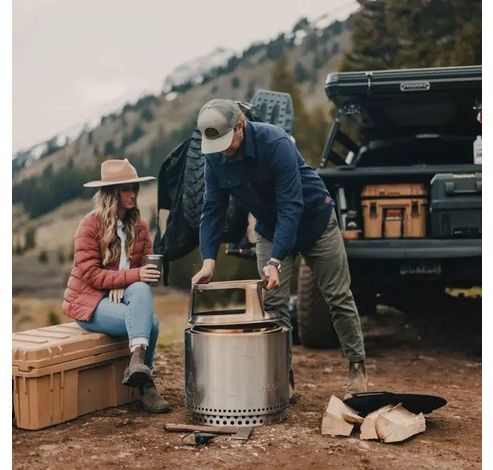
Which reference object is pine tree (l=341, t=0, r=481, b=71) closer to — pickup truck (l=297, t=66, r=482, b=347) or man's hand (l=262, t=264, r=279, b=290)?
pickup truck (l=297, t=66, r=482, b=347)

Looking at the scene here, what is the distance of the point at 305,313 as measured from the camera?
5.83 metres

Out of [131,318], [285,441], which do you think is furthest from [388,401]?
[131,318]

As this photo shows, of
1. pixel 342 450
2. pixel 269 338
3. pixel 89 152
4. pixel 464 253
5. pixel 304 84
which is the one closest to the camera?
pixel 342 450

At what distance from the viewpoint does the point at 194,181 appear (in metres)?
5.15

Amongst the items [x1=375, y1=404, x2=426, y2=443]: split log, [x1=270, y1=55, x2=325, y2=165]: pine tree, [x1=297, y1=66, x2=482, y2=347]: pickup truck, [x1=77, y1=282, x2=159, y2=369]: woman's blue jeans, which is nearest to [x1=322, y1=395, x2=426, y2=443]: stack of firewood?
[x1=375, y1=404, x2=426, y2=443]: split log

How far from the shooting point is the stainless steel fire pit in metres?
3.57

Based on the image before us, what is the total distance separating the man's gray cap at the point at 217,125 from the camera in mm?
3584

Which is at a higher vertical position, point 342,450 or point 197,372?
point 197,372

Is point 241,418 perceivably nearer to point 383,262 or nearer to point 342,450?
point 342,450

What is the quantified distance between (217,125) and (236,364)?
1.02 meters

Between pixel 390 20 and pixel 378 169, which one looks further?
pixel 390 20

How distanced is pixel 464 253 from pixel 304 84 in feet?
17.9

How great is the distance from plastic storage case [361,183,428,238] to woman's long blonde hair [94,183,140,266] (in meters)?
1.88

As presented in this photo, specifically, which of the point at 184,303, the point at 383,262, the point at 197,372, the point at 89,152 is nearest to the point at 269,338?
the point at 197,372
